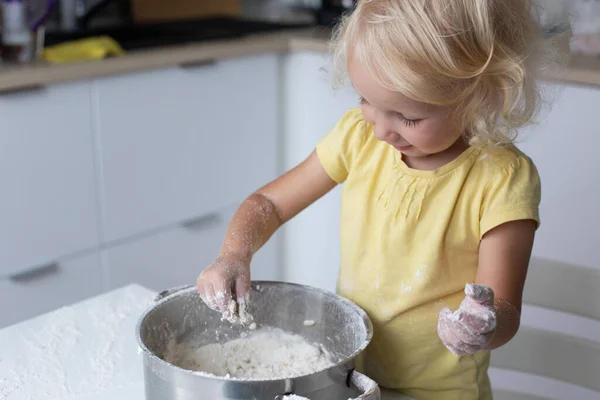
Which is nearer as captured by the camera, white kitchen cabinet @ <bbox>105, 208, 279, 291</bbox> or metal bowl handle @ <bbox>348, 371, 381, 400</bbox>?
metal bowl handle @ <bbox>348, 371, 381, 400</bbox>

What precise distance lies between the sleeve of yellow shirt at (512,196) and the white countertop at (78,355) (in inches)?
9.2

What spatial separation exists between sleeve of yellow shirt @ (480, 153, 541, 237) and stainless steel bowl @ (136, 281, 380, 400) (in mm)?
189

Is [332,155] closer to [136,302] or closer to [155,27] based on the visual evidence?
[136,302]

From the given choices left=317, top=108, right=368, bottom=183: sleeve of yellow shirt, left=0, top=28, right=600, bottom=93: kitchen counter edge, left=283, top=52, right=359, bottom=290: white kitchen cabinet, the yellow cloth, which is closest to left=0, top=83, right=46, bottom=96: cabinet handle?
left=0, top=28, right=600, bottom=93: kitchen counter edge

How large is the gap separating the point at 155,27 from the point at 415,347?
1.60 metres

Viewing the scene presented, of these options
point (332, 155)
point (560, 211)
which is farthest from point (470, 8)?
point (560, 211)

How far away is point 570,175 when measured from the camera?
173cm

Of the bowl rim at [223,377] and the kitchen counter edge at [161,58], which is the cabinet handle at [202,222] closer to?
the kitchen counter edge at [161,58]

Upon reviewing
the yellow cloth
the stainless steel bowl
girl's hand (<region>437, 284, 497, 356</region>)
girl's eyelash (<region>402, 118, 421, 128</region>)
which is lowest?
the stainless steel bowl

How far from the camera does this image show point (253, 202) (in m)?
1.05

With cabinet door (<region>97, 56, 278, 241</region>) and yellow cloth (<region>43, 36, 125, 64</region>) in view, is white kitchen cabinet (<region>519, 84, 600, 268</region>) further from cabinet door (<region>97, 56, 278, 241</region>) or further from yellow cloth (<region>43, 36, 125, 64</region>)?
yellow cloth (<region>43, 36, 125, 64</region>)

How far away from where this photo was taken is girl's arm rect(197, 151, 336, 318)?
0.88 m

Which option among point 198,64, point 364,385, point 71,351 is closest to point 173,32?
point 198,64

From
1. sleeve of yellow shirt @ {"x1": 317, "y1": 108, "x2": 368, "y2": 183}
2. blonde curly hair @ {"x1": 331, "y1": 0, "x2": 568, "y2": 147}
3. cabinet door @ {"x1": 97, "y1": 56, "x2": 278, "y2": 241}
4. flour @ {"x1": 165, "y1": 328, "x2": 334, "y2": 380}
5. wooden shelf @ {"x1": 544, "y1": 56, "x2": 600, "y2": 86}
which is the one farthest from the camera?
cabinet door @ {"x1": 97, "y1": 56, "x2": 278, "y2": 241}
